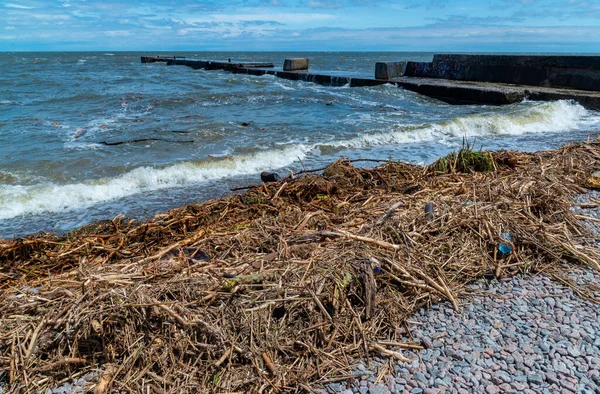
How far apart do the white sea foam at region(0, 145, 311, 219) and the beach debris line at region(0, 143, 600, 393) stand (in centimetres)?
191

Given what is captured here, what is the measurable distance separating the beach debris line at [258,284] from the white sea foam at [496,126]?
5.94 metres

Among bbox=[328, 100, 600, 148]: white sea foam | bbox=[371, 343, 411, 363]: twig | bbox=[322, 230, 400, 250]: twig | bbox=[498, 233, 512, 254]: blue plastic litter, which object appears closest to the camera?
bbox=[371, 343, 411, 363]: twig

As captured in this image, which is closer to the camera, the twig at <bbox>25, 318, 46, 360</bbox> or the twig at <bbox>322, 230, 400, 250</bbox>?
the twig at <bbox>25, 318, 46, 360</bbox>

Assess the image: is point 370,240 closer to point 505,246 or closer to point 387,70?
point 505,246

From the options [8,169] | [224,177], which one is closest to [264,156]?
[224,177]

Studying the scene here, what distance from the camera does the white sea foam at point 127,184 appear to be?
605 centimetres

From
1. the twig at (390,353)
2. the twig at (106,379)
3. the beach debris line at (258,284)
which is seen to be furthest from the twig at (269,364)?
the twig at (106,379)

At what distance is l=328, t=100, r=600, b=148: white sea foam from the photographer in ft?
34.6

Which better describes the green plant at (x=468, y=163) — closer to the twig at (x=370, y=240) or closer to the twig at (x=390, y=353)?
the twig at (x=370, y=240)

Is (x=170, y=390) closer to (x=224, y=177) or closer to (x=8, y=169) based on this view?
(x=224, y=177)

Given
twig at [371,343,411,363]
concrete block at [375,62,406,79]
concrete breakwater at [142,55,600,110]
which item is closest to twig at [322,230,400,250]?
twig at [371,343,411,363]

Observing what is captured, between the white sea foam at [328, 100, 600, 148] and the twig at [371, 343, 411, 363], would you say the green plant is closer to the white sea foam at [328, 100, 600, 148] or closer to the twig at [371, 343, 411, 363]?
the white sea foam at [328, 100, 600, 148]

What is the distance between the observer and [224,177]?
297 inches

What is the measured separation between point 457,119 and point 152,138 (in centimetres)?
808
